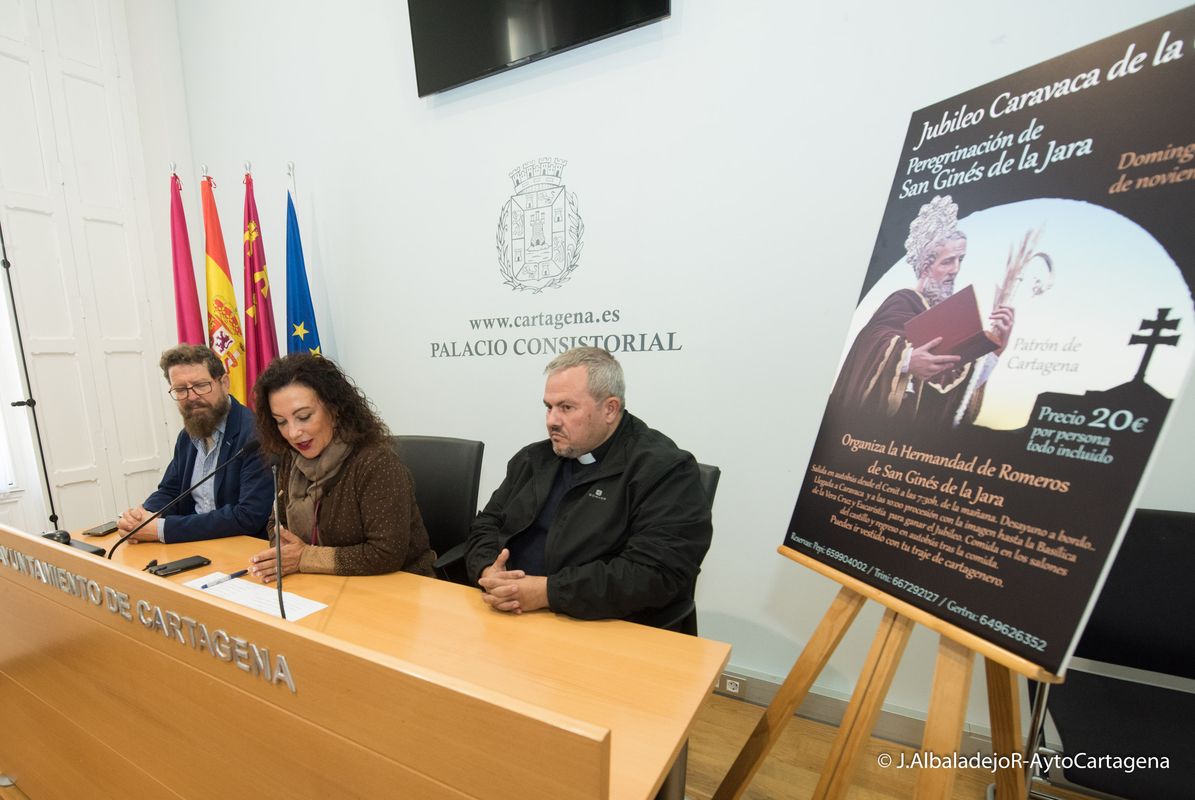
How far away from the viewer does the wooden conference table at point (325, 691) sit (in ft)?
1.91

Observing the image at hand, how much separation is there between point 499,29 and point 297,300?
5.67ft

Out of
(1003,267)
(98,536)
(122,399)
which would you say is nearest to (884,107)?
(1003,267)

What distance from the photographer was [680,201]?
6.64ft

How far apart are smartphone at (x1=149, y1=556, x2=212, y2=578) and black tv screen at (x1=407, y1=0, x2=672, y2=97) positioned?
2170mm

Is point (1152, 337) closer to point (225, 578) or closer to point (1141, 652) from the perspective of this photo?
point (1141, 652)

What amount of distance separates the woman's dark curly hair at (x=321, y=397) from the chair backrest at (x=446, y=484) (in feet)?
0.64

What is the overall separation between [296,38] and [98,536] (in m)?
2.68

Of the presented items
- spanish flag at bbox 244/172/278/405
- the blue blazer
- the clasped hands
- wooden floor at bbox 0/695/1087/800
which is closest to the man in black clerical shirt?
the clasped hands

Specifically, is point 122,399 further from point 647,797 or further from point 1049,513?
point 1049,513

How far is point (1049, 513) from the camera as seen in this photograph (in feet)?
2.58

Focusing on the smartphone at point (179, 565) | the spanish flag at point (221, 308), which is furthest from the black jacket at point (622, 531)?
the spanish flag at point (221, 308)

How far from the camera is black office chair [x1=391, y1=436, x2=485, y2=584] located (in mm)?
1825

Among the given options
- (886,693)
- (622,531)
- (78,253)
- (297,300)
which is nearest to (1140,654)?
(886,693)

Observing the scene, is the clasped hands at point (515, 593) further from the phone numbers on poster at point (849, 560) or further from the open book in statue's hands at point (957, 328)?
the open book in statue's hands at point (957, 328)
